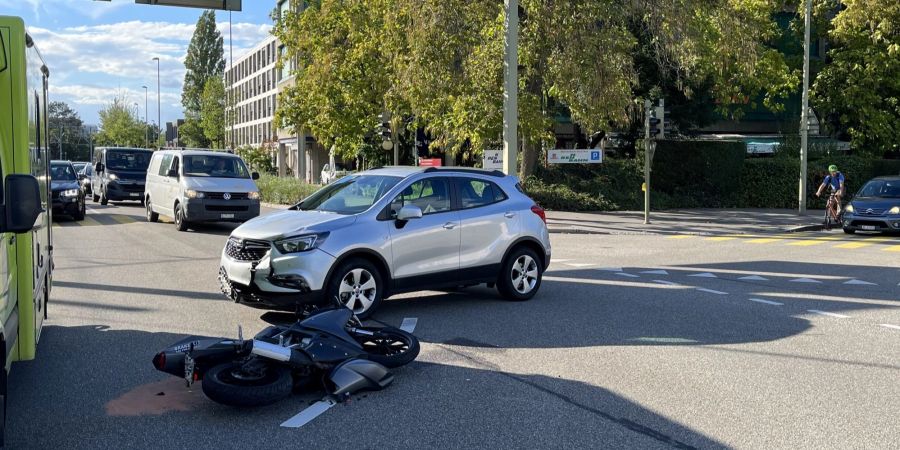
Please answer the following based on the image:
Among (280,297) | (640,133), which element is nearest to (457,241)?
(280,297)

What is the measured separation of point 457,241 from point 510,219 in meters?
0.87

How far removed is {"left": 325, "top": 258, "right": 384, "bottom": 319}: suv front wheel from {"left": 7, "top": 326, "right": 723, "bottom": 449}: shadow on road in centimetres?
195

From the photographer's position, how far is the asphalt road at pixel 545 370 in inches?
210

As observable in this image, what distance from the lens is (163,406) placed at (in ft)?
19.1

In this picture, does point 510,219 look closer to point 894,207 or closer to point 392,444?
point 392,444

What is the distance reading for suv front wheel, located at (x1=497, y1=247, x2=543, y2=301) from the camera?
1043cm

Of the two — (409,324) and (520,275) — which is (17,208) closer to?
(409,324)

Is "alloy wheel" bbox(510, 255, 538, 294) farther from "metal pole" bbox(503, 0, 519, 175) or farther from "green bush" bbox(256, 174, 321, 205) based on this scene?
"green bush" bbox(256, 174, 321, 205)

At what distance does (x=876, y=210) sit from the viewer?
864 inches

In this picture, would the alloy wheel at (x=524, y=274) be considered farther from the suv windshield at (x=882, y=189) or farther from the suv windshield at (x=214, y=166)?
the suv windshield at (x=882, y=189)

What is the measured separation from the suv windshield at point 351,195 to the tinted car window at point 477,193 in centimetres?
87

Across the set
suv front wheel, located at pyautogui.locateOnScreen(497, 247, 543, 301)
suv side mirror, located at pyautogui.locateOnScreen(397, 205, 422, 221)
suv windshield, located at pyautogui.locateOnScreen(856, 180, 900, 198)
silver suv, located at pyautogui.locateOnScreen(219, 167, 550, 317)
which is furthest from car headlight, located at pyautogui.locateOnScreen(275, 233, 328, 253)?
suv windshield, located at pyautogui.locateOnScreen(856, 180, 900, 198)

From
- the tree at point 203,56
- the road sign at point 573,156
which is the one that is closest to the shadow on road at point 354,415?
the road sign at point 573,156

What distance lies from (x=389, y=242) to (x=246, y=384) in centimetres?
368
